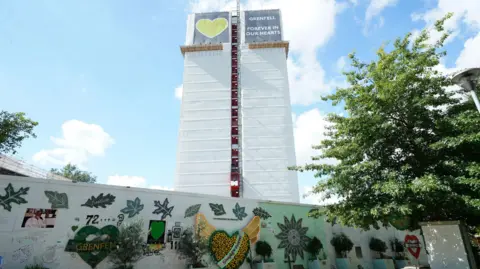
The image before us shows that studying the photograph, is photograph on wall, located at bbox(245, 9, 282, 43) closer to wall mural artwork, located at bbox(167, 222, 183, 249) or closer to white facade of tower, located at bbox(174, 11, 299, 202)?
white facade of tower, located at bbox(174, 11, 299, 202)

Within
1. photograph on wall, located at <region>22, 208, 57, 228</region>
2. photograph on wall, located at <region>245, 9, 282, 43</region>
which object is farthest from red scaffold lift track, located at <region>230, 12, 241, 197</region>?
photograph on wall, located at <region>22, 208, 57, 228</region>

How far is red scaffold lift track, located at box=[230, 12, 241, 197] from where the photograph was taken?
38406 mm

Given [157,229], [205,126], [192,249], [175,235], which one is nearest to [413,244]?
[192,249]

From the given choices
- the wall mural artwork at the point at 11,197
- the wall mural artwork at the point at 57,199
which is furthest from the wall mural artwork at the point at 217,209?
the wall mural artwork at the point at 11,197

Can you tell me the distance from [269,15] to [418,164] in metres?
45.3

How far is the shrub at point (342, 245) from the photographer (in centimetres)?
1752

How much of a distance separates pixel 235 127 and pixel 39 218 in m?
32.2

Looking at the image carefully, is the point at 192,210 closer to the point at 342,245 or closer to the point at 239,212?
the point at 239,212

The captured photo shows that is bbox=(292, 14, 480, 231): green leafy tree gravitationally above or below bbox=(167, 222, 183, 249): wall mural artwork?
above

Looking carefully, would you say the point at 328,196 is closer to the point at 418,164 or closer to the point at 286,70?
the point at 418,164

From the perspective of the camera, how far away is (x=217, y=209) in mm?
15172

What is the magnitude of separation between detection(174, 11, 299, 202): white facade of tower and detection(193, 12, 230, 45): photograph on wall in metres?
1.38

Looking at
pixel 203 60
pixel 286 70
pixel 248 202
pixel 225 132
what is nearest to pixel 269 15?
pixel 286 70

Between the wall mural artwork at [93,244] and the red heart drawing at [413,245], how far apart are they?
19025 mm
